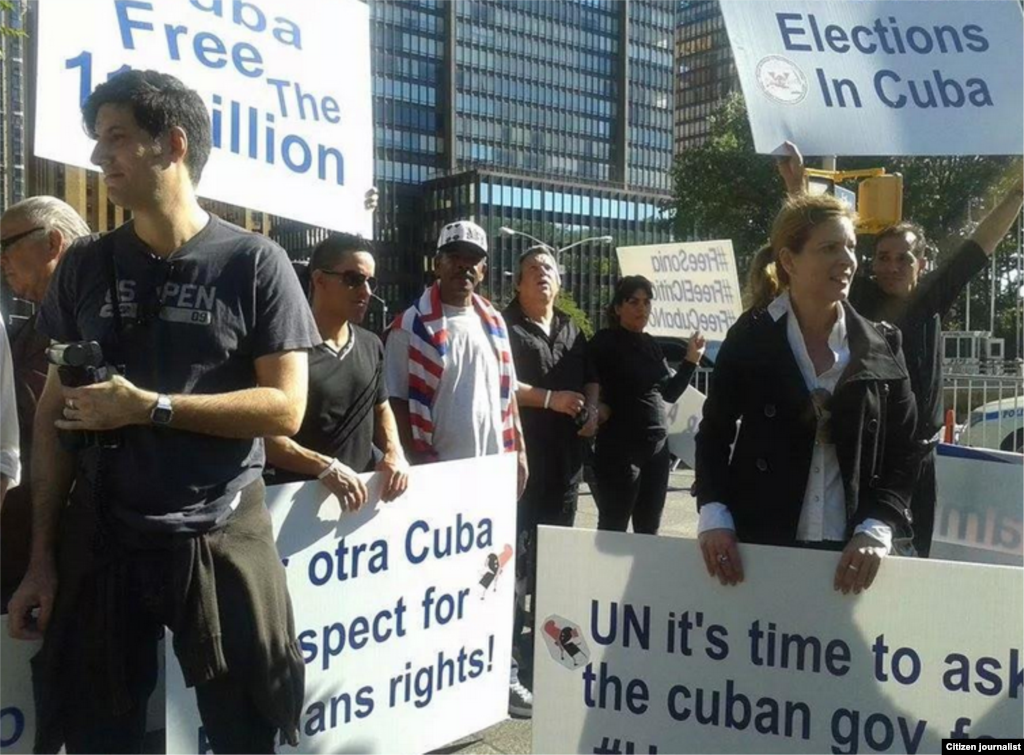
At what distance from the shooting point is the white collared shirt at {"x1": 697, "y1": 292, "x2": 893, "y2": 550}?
2.73m

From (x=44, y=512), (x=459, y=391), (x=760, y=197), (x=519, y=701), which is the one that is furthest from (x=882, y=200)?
(x=760, y=197)

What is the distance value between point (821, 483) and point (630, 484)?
8.08 feet

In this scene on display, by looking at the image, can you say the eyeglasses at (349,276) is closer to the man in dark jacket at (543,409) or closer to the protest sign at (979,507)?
the man in dark jacket at (543,409)

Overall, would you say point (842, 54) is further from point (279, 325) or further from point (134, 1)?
point (279, 325)

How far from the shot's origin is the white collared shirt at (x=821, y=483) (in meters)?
2.73

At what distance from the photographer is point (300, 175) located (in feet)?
12.1

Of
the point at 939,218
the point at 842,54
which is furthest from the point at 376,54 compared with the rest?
the point at 842,54

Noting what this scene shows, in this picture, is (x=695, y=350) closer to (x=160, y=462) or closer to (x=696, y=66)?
(x=160, y=462)

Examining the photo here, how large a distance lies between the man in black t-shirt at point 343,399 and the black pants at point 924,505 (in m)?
1.81

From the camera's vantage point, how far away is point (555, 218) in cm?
10012

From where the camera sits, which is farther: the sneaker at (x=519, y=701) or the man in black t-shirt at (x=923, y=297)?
the sneaker at (x=519, y=701)

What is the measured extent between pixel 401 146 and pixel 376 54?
30.0ft

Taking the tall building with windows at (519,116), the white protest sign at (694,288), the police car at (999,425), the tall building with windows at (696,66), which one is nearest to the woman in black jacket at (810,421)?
the white protest sign at (694,288)

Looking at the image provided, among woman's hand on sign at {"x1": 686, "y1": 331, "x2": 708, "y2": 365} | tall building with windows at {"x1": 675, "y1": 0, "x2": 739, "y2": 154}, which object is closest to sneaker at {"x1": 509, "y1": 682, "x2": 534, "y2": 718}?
woman's hand on sign at {"x1": 686, "y1": 331, "x2": 708, "y2": 365}
